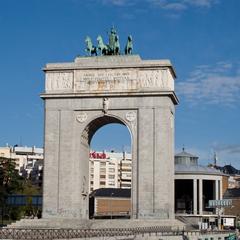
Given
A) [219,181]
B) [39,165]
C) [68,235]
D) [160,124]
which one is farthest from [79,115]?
[39,165]

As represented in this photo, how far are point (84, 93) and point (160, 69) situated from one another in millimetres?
7535

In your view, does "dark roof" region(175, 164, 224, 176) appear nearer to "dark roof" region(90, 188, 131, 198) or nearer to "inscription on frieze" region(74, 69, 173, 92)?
"dark roof" region(90, 188, 131, 198)

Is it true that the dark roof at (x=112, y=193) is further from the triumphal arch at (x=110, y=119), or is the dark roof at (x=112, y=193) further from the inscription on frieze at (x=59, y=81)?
the inscription on frieze at (x=59, y=81)

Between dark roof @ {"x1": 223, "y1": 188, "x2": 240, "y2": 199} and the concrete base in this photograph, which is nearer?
the concrete base

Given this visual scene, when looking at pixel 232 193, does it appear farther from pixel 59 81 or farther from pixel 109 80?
pixel 59 81

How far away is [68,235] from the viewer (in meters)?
37.4

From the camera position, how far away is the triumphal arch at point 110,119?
60.3 meters

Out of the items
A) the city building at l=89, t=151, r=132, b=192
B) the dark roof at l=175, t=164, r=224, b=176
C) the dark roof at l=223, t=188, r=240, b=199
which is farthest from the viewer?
the city building at l=89, t=151, r=132, b=192

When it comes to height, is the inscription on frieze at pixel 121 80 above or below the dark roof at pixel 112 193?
above

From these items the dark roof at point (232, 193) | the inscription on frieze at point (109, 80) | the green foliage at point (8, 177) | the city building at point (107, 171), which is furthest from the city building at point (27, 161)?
the inscription on frieze at point (109, 80)

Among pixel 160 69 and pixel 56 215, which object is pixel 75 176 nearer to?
pixel 56 215

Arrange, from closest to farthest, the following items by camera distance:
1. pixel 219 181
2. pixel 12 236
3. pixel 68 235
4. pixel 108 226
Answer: pixel 12 236
pixel 68 235
pixel 108 226
pixel 219 181

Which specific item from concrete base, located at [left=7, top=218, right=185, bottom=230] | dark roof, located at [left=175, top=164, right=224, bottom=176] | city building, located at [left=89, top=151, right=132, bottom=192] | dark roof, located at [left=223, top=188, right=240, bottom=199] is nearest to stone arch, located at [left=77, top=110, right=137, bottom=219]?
concrete base, located at [left=7, top=218, right=185, bottom=230]

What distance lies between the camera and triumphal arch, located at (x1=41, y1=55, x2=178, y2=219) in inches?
2373
